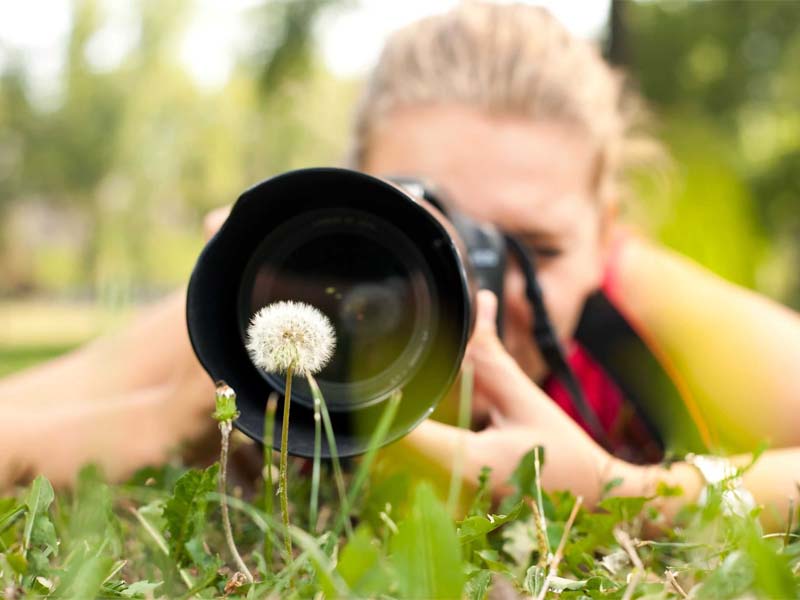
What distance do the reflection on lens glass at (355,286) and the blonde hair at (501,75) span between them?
899 millimetres

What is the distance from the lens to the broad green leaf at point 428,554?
20.8 inches

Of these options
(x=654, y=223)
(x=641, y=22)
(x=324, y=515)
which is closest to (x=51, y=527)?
(x=324, y=515)

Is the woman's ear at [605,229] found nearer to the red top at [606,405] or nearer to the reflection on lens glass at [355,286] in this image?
the red top at [606,405]

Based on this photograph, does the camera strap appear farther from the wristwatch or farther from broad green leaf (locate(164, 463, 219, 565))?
broad green leaf (locate(164, 463, 219, 565))

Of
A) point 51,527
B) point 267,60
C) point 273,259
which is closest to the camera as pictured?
point 51,527

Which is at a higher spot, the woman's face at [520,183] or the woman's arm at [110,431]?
the woman's face at [520,183]

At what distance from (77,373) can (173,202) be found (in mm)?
10512

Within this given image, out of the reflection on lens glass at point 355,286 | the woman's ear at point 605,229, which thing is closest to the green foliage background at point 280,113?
the woman's ear at point 605,229

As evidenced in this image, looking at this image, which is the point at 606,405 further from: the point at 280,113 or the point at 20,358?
the point at 280,113

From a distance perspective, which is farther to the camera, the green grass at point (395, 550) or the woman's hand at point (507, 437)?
the woman's hand at point (507, 437)

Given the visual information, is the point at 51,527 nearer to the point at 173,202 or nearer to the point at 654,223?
the point at 654,223

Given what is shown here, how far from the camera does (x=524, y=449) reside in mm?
1010

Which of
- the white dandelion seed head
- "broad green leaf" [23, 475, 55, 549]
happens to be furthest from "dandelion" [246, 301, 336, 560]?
"broad green leaf" [23, 475, 55, 549]

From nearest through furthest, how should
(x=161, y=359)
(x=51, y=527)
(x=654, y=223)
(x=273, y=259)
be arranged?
(x=51, y=527), (x=273, y=259), (x=161, y=359), (x=654, y=223)
